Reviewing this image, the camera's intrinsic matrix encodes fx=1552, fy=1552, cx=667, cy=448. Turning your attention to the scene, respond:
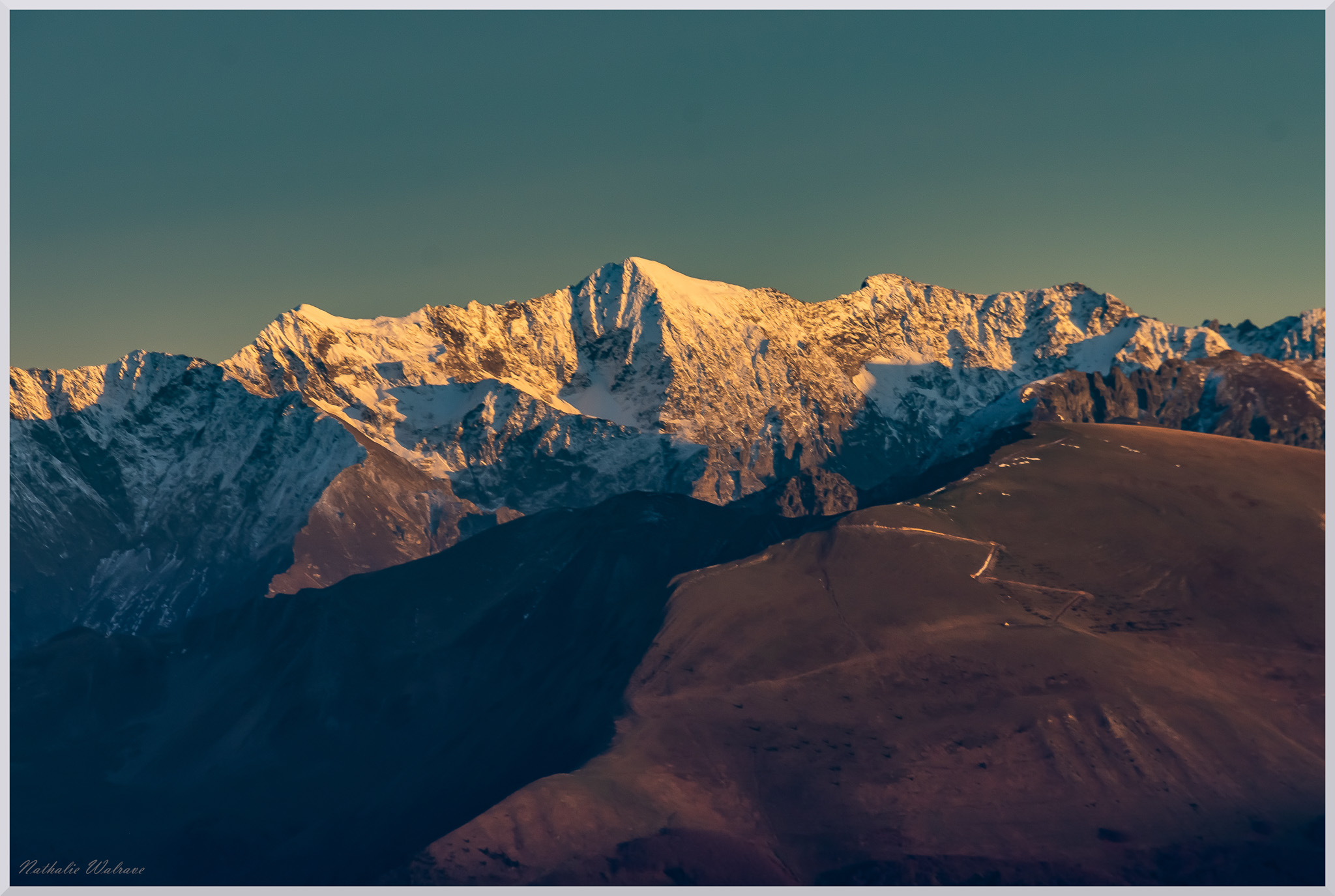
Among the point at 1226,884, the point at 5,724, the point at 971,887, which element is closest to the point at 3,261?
Answer: the point at 5,724

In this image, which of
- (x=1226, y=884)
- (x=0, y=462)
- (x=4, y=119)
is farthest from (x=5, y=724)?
(x=1226, y=884)

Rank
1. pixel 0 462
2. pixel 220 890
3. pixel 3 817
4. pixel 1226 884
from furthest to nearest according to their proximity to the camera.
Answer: pixel 1226 884 → pixel 220 890 → pixel 0 462 → pixel 3 817

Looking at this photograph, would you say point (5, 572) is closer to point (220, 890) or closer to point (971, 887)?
point (220, 890)

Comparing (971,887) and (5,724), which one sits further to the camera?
(971,887)

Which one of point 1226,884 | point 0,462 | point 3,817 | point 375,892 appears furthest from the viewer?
point 1226,884

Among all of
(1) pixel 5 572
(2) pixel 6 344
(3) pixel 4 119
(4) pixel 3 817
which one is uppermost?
(3) pixel 4 119

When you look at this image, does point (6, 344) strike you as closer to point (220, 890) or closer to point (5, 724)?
point (5, 724)

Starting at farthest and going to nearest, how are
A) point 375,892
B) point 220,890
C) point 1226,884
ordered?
1. point 1226,884
2. point 375,892
3. point 220,890

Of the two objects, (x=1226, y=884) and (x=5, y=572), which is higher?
(x=5, y=572)

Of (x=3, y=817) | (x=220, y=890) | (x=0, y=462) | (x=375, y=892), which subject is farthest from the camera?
(x=375, y=892)
